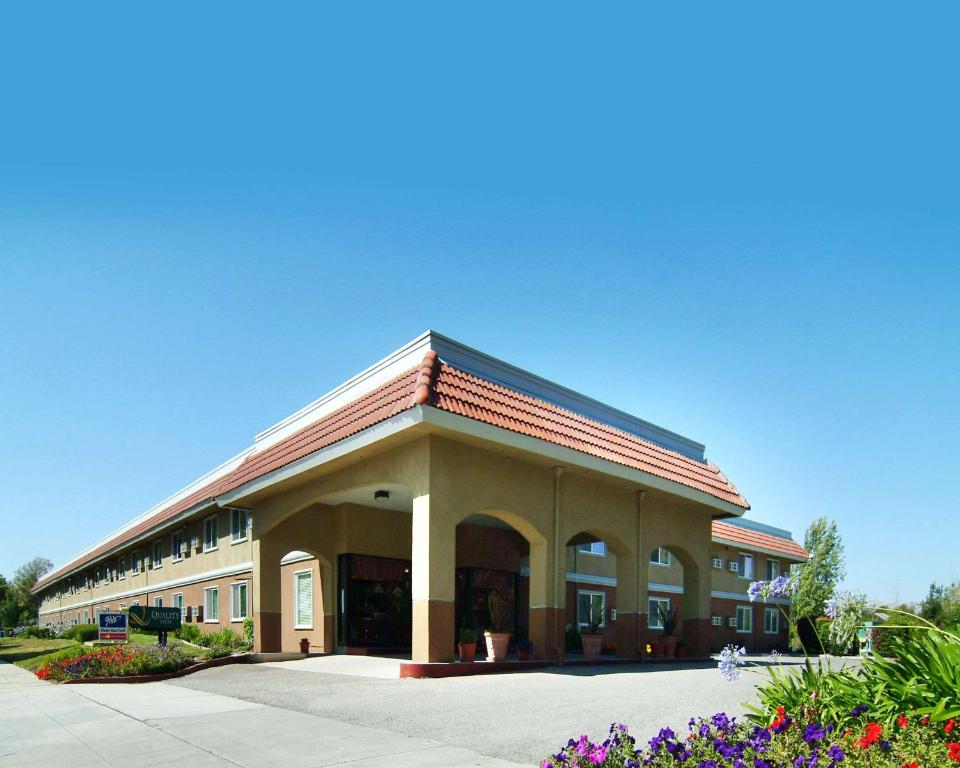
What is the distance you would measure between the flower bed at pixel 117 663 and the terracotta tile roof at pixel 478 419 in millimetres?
4699

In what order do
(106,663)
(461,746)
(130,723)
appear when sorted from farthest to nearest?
1. (106,663)
2. (130,723)
3. (461,746)

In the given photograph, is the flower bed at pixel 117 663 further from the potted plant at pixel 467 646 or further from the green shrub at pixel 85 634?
the green shrub at pixel 85 634

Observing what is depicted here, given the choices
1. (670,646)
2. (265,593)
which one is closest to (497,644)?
(670,646)

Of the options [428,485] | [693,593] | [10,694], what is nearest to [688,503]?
[693,593]

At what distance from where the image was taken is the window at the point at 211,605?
30453 mm

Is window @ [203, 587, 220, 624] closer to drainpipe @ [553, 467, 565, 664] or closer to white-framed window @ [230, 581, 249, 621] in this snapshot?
white-framed window @ [230, 581, 249, 621]

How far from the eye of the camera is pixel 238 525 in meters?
28.9

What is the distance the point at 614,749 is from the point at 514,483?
39.4 ft

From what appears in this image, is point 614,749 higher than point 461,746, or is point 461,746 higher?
point 614,749

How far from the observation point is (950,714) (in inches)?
253

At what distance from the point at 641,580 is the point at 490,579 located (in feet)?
16.1

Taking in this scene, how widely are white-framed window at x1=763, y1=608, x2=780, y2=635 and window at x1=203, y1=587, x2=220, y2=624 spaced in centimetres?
2898

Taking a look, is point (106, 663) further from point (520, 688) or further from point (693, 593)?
point (693, 593)

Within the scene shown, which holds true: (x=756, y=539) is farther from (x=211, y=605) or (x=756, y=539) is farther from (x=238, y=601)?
(x=211, y=605)
